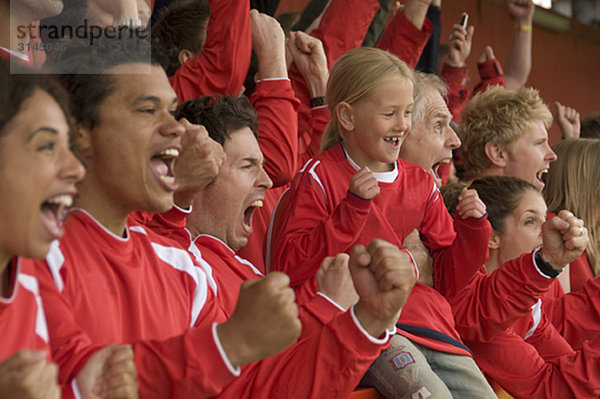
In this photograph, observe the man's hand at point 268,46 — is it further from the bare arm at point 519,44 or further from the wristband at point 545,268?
the bare arm at point 519,44

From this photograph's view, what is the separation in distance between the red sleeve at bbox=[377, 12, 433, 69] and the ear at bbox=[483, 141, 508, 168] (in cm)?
52

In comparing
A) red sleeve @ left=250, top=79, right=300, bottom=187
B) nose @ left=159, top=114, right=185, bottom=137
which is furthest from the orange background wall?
nose @ left=159, top=114, right=185, bottom=137

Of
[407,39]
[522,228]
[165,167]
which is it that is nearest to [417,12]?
[407,39]

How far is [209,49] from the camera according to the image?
7.88 ft

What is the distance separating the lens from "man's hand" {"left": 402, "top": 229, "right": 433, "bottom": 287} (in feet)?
6.52

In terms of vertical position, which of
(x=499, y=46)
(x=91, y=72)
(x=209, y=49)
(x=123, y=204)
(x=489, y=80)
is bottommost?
(x=499, y=46)

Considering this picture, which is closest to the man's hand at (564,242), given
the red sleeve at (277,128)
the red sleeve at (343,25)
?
the red sleeve at (277,128)

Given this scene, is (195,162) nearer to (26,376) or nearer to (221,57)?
(26,376)

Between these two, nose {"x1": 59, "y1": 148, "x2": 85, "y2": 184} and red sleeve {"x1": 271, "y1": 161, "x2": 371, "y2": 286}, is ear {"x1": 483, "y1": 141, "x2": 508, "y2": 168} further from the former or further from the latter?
nose {"x1": 59, "y1": 148, "x2": 85, "y2": 184}

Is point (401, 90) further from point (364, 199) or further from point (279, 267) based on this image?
point (279, 267)

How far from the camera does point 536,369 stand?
2102 mm

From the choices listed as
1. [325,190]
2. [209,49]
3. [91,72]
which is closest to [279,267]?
[325,190]

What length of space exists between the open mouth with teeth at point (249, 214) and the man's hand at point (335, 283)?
1.36 feet

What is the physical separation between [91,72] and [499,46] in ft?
22.0
